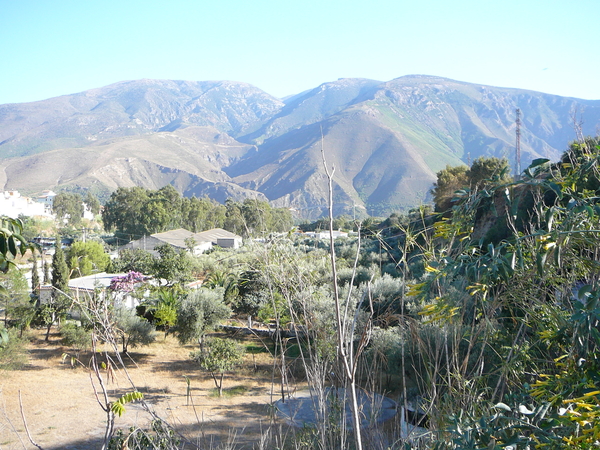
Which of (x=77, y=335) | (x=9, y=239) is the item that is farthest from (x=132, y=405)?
(x=9, y=239)

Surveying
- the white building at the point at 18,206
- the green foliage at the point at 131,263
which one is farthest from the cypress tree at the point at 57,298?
the white building at the point at 18,206

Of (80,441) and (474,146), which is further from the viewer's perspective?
(474,146)

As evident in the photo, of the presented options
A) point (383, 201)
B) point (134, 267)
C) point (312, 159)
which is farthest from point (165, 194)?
point (312, 159)

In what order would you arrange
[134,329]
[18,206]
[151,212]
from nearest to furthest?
1. [134,329]
2. [151,212]
3. [18,206]

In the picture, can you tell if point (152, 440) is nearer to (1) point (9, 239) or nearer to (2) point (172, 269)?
(1) point (9, 239)

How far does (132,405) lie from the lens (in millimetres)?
8516

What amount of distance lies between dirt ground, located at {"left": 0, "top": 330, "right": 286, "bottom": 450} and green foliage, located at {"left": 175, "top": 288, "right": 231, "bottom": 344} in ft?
3.12

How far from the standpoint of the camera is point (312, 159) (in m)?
152

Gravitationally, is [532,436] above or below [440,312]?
below

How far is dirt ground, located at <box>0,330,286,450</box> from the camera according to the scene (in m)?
8.85

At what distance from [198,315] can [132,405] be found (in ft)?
19.5

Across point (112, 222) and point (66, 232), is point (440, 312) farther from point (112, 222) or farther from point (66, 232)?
point (66, 232)

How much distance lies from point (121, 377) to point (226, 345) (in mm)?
2790

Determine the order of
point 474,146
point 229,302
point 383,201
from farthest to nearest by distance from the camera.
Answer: point 474,146 < point 383,201 < point 229,302
